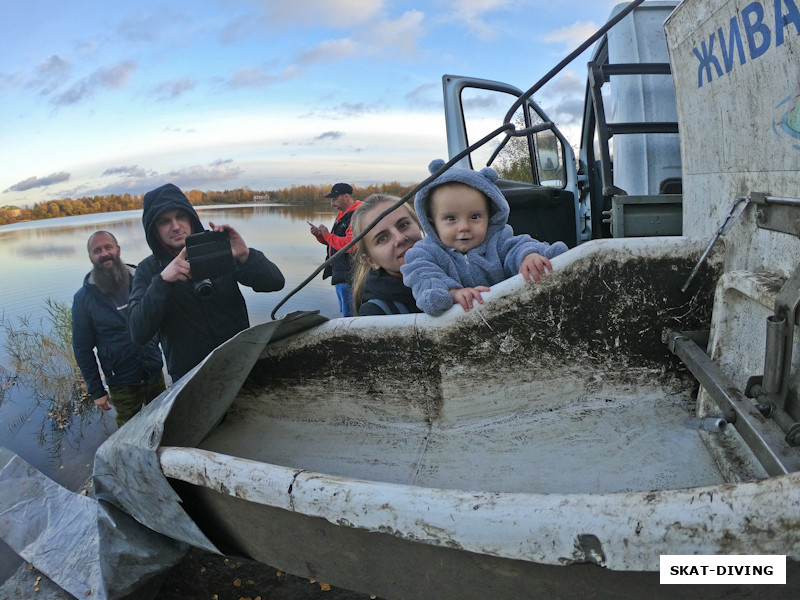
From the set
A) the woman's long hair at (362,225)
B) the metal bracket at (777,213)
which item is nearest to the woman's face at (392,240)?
the woman's long hair at (362,225)

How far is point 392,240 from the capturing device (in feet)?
7.93

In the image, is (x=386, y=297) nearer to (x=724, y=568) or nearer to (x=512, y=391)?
(x=512, y=391)

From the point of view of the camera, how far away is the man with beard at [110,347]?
10.4 ft

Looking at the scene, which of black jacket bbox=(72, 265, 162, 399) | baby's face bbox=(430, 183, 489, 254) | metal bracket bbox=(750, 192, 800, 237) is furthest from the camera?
black jacket bbox=(72, 265, 162, 399)

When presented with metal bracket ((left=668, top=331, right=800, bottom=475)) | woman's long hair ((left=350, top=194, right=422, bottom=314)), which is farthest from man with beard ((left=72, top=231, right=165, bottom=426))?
metal bracket ((left=668, top=331, right=800, bottom=475))

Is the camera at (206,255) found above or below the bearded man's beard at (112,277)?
above

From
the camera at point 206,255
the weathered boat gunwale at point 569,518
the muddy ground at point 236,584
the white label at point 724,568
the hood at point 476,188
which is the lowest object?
the muddy ground at point 236,584

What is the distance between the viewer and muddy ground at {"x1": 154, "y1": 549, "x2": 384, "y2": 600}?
6.86 ft

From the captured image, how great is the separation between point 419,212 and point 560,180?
8.15 feet

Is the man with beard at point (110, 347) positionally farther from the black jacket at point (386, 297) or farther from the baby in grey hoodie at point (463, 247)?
the baby in grey hoodie at point (463, 247)

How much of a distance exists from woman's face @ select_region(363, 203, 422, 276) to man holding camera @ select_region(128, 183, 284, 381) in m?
0.55

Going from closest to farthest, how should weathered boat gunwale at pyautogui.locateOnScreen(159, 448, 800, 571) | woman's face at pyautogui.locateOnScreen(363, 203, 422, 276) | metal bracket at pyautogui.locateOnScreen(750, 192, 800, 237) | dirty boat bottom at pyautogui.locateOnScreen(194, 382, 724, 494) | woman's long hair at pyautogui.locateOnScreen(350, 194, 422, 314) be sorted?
weathered boat gunwale at pyautogui.locateOnScreen(159, 448, 800, 571) → metal bracket at pyautogui.locateOnScreen(750, 192, 800, 237) → dirty boat bottom at pyautogui.locateOnScreen(194, 382, 724, 494) → woman's face at pyautogui.locateOnScreen(363, 203, 422, 276) → woman's long hair at pyautogui.locateOnScreen(350, 194, 422, 314)

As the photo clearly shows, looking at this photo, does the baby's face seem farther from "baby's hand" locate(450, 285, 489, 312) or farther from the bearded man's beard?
the bearded man's beard

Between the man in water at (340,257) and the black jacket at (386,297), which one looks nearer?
the black jacket at (386,297)
